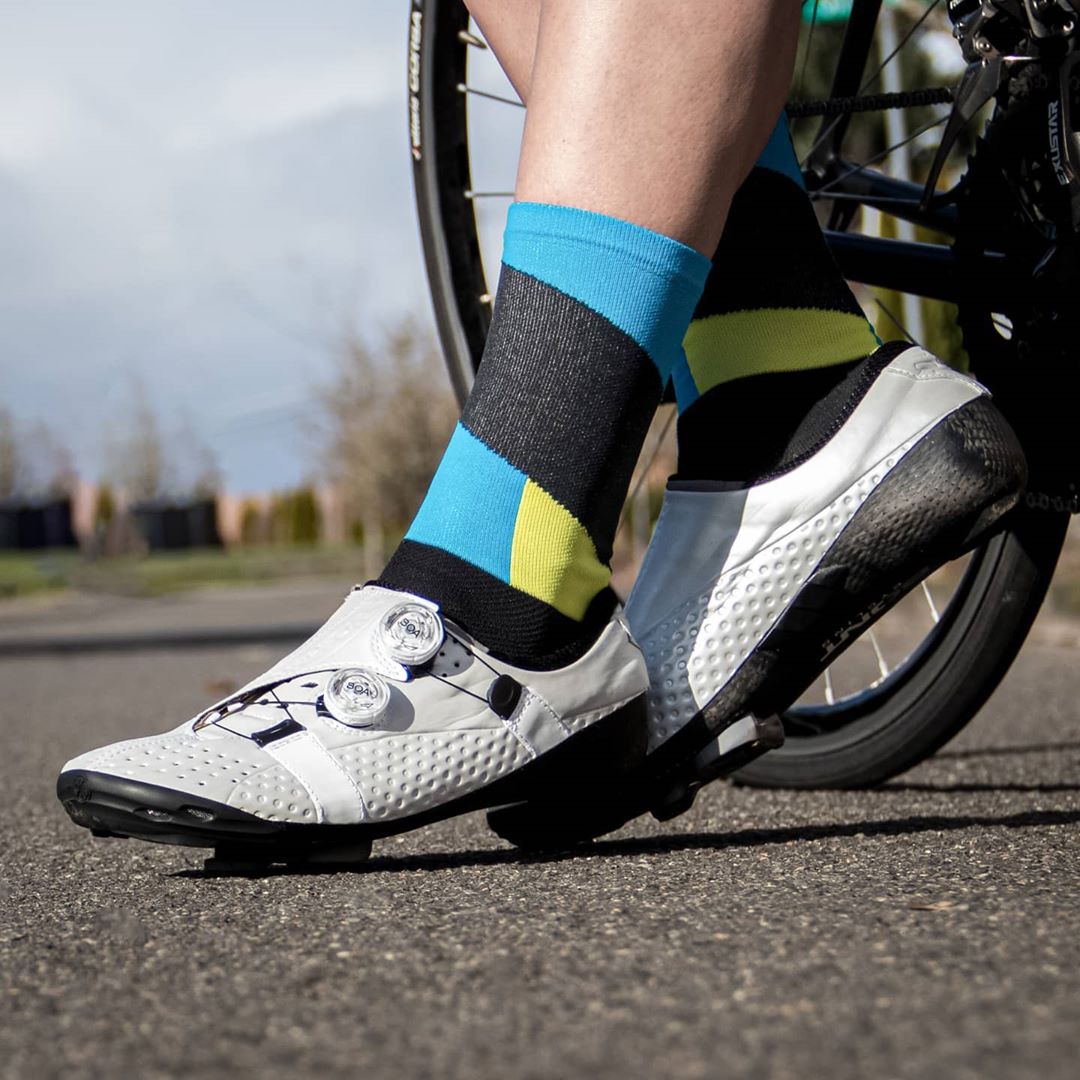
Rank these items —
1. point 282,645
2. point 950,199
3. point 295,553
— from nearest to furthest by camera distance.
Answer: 1. point 950,199
2. point 282,645
3. point 295,553

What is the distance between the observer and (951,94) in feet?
4.18

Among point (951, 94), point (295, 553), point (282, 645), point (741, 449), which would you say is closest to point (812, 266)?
point (741, 449)

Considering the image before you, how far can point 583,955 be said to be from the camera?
71cm

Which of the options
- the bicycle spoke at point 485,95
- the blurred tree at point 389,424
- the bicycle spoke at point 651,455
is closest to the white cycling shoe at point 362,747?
the bicycle spoke at point 651,455

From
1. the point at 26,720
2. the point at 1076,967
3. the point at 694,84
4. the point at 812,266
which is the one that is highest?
the point at 694,84

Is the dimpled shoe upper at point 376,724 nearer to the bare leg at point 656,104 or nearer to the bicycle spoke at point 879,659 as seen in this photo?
the bare leg at point 656,104

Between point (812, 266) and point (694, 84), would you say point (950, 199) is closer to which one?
point (812, 266)

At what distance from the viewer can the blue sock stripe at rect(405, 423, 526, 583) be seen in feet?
3.23

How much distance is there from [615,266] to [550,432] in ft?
0.41

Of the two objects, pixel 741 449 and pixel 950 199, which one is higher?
pixel 950 199

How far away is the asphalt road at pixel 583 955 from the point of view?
21.9 inches

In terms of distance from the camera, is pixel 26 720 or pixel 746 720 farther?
pixel 26 720

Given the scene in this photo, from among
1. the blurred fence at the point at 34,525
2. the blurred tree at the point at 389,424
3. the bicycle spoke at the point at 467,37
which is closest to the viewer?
the bicycle spoke at the point at 467,37

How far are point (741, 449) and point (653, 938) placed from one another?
45 cm
